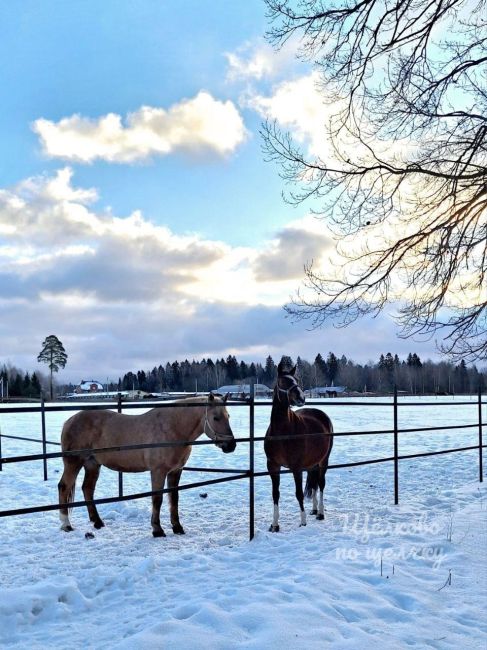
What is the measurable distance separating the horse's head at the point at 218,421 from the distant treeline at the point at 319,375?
84.6 meters

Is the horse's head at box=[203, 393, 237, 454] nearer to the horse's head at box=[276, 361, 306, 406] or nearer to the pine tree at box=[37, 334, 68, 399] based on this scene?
the horse's head at box=[276, 361, 306, 406]

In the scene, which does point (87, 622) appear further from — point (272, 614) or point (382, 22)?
point (382, 22)

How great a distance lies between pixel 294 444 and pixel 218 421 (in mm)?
1052

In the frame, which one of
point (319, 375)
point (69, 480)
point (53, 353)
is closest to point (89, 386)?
point (53, 353)

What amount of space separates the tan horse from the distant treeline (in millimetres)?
84214

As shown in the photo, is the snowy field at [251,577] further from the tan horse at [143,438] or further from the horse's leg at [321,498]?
the tan horse at [143,438]

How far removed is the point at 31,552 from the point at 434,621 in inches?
147

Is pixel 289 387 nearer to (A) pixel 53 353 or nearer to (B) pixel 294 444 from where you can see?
(B) pixel 294 444

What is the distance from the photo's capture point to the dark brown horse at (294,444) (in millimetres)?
6035


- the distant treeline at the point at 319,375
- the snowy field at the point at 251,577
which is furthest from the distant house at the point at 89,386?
the snowy field at the point at 251,577

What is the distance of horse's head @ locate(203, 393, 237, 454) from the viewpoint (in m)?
5.61

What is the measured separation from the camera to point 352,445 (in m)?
13.8

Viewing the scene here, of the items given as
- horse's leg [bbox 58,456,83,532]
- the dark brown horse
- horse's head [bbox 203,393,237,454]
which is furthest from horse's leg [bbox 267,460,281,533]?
horse's leg [bbox 58,456,83,532]

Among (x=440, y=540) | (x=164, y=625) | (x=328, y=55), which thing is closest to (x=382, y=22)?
(x=328, y=55)
